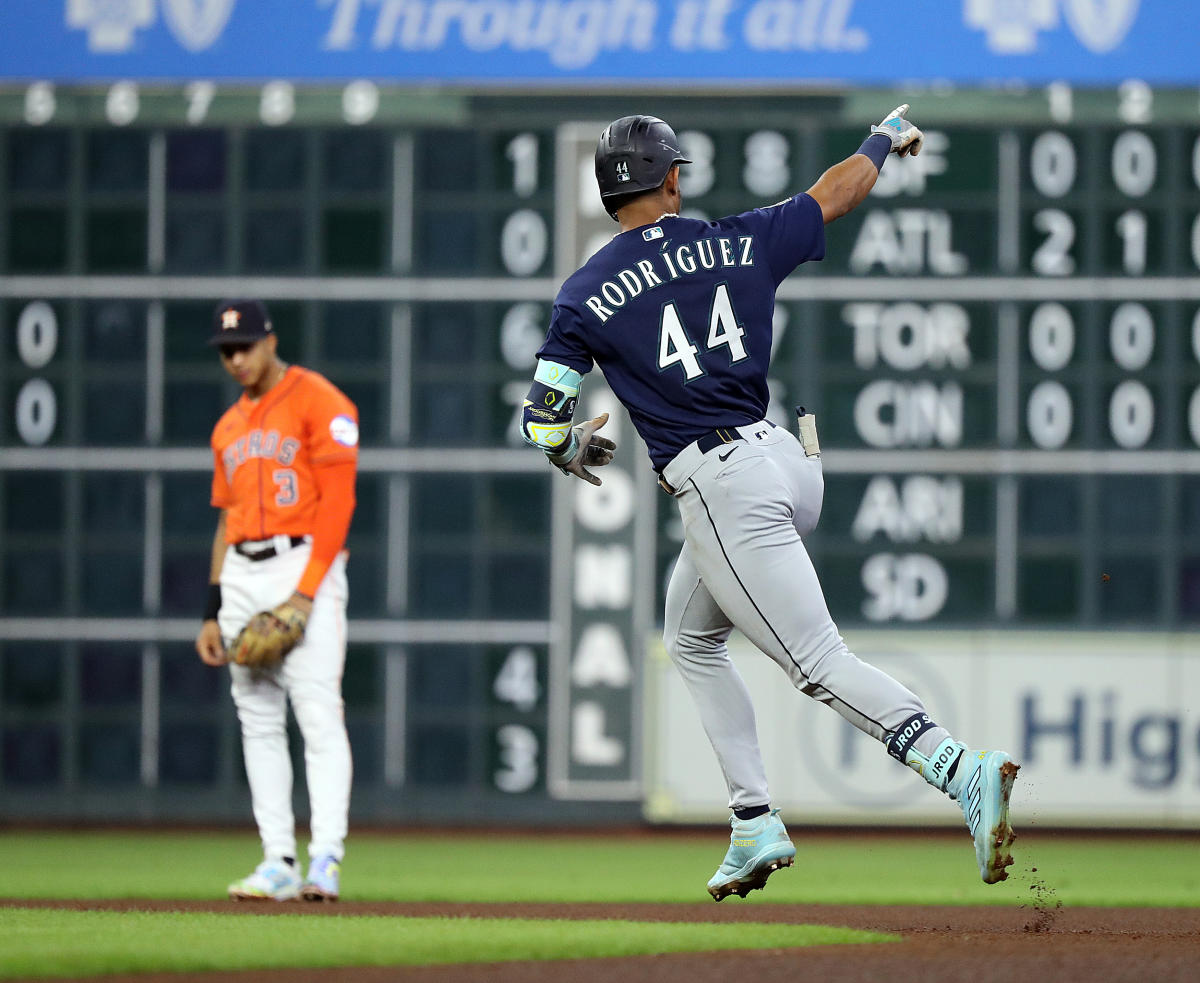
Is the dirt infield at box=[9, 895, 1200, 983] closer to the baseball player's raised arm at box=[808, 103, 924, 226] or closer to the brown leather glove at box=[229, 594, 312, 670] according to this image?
the brown leather glove at box=[229, 594, 312, 670]

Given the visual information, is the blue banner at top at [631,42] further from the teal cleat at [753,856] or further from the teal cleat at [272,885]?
the teal cleat at [753,856]

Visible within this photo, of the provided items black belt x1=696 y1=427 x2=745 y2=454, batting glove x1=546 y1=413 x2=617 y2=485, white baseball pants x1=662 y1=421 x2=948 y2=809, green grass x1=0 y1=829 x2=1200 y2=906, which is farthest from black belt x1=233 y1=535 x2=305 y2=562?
black belt x1=696 y1=427 x2=745 y2=454

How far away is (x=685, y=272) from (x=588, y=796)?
456 cm

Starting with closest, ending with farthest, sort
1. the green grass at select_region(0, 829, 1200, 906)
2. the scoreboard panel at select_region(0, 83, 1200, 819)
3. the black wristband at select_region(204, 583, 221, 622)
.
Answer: the black wristband at select_region(204, 583, 221, 622) < the green grass at select_region(0, 829, 1200, 906) < the scoreboard panel at select_region(0, 83, 1200, 819)

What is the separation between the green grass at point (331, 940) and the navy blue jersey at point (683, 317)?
3.59ft

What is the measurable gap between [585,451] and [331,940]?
1236 mm

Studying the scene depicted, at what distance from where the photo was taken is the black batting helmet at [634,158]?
166 inches

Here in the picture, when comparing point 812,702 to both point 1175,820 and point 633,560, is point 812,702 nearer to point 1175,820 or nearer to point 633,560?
point 633,560

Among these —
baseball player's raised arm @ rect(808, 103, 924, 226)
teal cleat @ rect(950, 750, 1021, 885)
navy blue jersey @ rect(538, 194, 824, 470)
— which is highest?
baseball player's raised arm @ rect(808, 103, 924, 226)

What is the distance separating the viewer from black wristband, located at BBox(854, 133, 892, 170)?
4258mm

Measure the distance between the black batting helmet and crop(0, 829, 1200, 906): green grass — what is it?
2.57 metres

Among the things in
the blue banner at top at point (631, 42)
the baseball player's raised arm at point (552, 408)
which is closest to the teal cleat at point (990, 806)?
the baseball player's raised arm at point (552, 408)

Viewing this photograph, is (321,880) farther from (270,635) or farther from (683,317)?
(683,317)

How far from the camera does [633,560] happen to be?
834 cm
